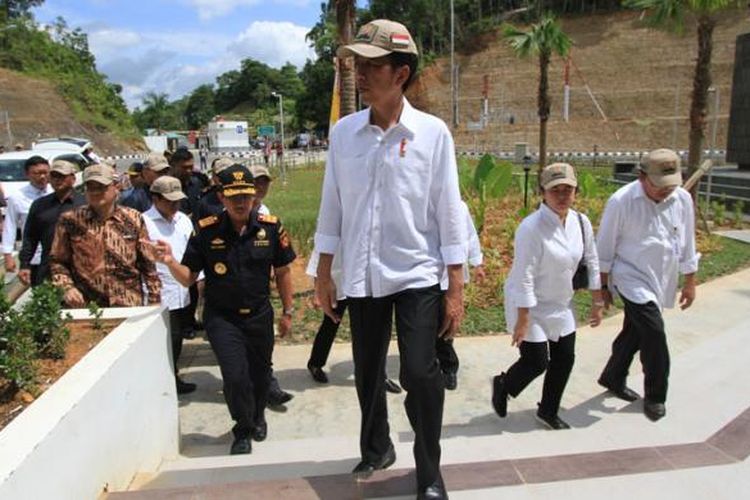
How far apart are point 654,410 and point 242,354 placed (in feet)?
8.02

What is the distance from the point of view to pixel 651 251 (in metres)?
3.79

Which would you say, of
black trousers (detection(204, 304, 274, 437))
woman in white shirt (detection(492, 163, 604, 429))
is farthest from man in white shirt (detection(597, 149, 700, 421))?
black trousers (detection(204, 304, 274, 437))

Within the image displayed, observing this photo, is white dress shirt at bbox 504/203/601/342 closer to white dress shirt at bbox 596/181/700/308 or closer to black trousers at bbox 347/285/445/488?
white dress shirt at bbox 596/181/700/308

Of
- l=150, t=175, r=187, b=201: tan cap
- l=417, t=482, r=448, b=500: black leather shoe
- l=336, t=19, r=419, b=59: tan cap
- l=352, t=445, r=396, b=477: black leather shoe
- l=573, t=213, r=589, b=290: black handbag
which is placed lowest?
l=352, t=445, r=396, b=477: black leather shoe

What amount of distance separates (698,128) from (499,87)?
4883 cm

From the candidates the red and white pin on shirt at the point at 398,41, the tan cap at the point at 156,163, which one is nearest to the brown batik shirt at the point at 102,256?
the tan cap at the point at 156,163

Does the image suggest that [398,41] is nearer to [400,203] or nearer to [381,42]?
[381,42]

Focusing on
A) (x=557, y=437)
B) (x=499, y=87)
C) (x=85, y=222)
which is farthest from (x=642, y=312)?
(x=499, y=87)

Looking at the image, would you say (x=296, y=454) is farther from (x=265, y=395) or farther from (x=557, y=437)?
(x=557, y=437)

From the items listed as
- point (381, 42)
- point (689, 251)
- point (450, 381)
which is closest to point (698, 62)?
point (689, 251)

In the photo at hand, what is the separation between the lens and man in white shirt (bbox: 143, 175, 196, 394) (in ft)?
15.0

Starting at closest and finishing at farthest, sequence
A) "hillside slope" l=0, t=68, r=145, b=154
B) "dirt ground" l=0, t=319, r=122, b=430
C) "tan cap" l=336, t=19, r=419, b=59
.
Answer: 1. "tan cap" l=336, t=19, r=419, b=59
2. "dirt ground" l=0, t=319, r=122, b=430
3. "hillside slope" l=0, t=68, r=145, b=154

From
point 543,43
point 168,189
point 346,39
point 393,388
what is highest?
point 543,43

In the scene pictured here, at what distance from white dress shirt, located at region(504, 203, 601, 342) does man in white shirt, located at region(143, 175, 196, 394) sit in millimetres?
2411
